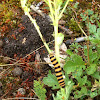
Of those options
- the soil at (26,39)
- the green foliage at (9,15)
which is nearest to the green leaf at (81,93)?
the soil at (26,39)

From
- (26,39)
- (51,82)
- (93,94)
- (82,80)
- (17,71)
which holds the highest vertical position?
(26,39)

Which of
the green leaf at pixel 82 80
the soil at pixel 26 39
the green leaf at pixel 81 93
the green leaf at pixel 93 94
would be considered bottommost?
the green leaf at pixel 93 94

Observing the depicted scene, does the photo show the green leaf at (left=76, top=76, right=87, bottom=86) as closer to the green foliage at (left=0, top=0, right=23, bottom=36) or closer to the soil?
the soil

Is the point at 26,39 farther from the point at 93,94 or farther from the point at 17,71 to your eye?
the point at 93,94

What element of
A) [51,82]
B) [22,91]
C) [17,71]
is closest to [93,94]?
[51,82]

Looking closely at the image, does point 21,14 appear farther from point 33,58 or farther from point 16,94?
point 16,94

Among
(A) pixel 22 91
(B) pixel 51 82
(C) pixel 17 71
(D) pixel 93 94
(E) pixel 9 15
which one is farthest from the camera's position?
(E) pixel 9 15

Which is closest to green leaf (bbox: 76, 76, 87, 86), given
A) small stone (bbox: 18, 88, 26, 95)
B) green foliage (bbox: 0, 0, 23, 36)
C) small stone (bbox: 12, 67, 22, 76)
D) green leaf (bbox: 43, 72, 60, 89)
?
green leaf (bbox: 43, 72, 60, 89)

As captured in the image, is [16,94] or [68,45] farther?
[68,45]

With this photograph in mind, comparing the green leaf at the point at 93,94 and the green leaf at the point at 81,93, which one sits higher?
the green leaf at the point at 81,93

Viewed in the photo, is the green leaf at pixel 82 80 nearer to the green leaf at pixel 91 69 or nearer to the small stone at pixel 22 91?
the green leaf at pixel 91 69

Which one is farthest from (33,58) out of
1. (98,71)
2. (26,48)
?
(98,71)
